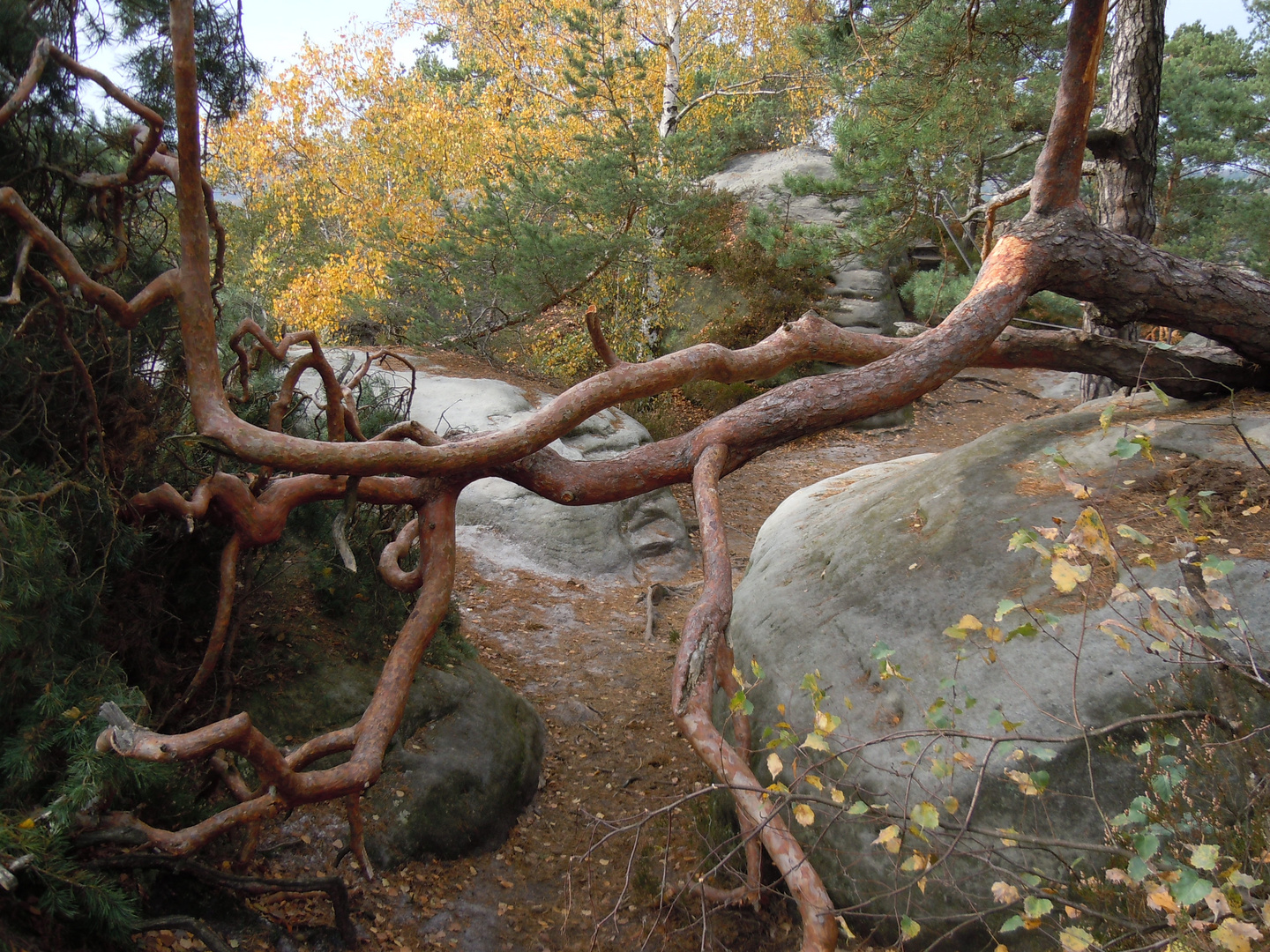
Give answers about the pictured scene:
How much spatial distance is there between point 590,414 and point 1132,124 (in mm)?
4969

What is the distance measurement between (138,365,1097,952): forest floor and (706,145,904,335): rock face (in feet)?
22.6

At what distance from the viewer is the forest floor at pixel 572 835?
144 inches

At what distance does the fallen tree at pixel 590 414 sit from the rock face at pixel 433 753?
330mm

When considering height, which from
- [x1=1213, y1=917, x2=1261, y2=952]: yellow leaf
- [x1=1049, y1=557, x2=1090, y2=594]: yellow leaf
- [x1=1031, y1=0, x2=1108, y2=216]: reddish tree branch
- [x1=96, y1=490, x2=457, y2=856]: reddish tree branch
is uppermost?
[x1=1031, y1=0, x2=1108, y2=216]: reddish tree branch

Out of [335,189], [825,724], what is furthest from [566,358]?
[825,724]

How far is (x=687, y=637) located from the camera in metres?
3.49

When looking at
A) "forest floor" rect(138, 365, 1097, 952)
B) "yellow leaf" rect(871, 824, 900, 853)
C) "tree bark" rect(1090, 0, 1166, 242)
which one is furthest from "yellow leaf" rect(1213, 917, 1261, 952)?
"tree bark" rect(1090, 0, 1166, 242)

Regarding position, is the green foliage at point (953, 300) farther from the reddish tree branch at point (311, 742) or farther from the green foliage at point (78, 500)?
the green foliage at point (78, 500)

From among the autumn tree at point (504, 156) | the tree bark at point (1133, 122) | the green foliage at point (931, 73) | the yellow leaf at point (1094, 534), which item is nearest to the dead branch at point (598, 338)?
the yellow leaf at point (1094, 534)

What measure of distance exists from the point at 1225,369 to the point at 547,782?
5315 mm

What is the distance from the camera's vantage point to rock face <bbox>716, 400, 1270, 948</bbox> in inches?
→ 123

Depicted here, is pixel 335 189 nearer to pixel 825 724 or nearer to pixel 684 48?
pixel 684 48

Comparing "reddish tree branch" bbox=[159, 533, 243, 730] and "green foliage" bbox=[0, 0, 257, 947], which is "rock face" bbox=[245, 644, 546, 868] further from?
"green foliage" bbox=[0, 0, 257, 947]

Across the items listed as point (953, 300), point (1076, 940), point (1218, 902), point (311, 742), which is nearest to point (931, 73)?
point (953, 300)
